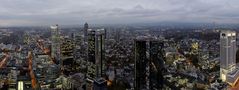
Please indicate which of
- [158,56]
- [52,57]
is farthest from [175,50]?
[158,56]

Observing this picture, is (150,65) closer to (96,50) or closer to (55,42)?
(96,50)

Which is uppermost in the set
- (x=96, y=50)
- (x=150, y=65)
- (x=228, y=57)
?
(x=150, y=65)

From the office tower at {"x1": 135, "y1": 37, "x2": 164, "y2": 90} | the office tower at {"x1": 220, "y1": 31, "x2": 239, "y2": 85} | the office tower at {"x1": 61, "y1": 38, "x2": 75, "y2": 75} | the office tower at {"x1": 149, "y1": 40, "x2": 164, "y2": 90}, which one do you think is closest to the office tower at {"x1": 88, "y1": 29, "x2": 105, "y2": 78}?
the office tower at {"x1": 61, "y1": 38, "x2": 75, "y2": 75}

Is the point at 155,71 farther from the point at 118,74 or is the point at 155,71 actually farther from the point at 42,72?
the point at 42,72

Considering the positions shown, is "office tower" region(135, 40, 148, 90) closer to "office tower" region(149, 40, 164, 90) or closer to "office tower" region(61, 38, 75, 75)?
"office tower" region(149, 40, 164, 90)

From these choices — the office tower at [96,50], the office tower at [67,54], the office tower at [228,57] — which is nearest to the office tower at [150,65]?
the office tower at [96,50]

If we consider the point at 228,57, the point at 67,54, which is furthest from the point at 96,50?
the point at 228,57
